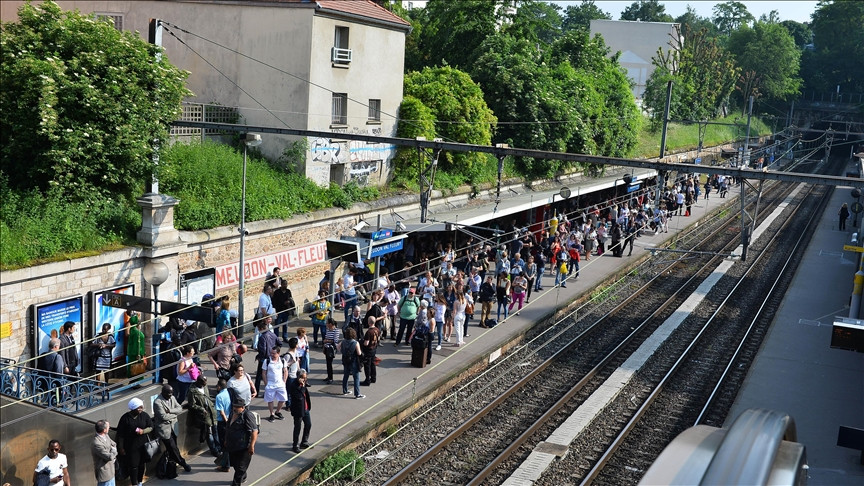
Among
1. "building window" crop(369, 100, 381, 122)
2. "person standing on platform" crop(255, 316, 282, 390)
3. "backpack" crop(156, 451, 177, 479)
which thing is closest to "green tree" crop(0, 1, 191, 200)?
"person standing on platform" crop(255, 316, 282, 390)

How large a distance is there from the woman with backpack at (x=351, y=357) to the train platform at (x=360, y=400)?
0.25m

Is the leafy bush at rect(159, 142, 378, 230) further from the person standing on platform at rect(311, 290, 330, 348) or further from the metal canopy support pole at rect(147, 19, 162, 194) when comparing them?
the person standing on platform at rect(311, 290, 330, 348)

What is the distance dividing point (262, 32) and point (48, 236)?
36.0 ft

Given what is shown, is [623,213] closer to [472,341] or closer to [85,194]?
[472,341]

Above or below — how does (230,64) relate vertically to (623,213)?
above

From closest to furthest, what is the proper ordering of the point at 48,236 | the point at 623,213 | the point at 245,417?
the point at 245,417 → the point at 48,236 → the point at 623,213

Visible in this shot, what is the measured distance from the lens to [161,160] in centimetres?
1752

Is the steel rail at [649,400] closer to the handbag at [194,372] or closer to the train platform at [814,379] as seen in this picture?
the train platform at [814,379]

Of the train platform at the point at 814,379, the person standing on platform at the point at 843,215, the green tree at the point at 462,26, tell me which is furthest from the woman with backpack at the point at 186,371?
the person standing on platform at the point at 843,215

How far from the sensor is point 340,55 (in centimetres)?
2484

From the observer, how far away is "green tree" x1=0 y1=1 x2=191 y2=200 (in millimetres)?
15414

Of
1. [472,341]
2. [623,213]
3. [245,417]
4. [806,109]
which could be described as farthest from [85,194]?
[806,109]

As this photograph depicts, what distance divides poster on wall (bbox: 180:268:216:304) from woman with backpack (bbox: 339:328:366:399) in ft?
14.5

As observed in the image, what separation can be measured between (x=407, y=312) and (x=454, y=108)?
45.3 ft
